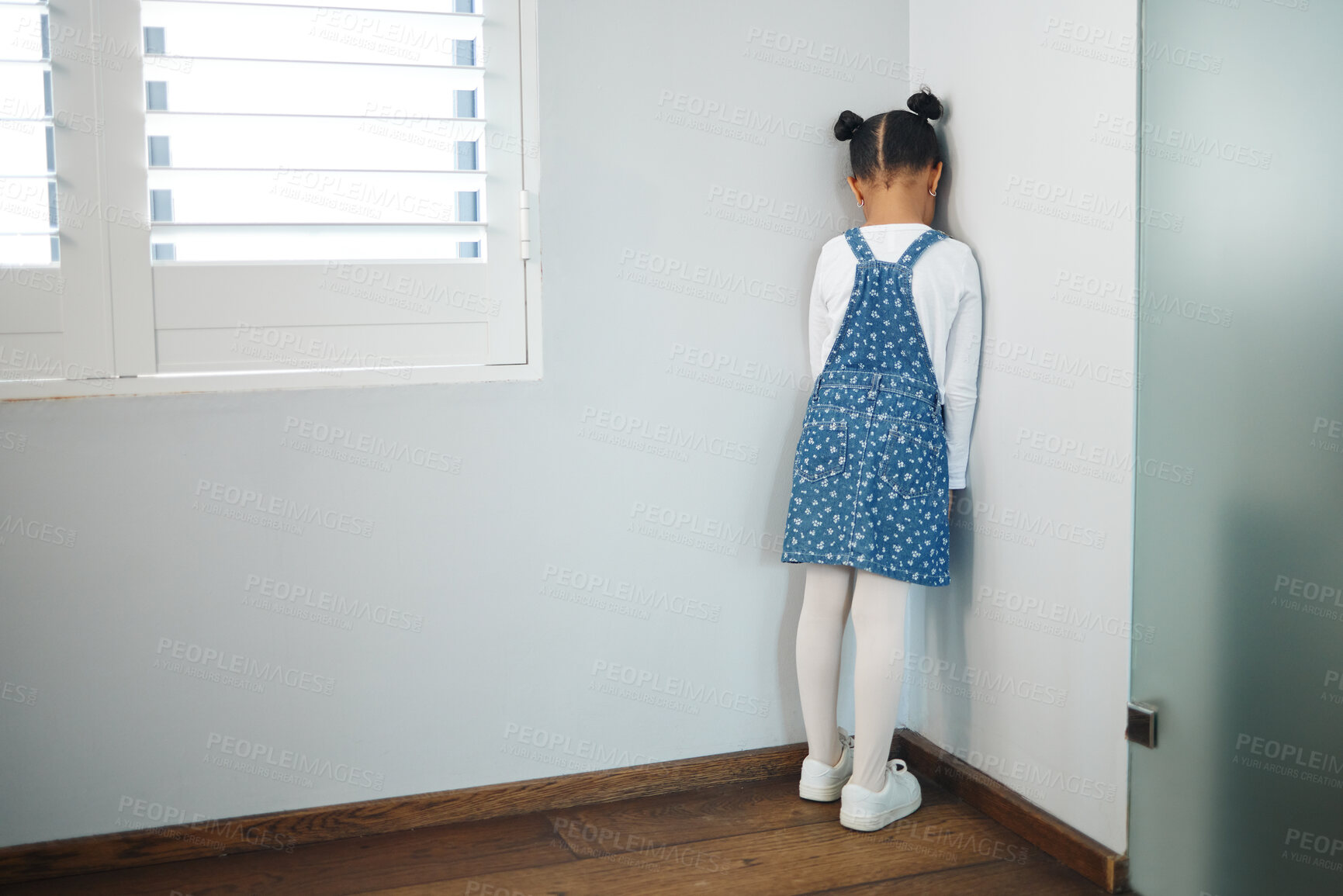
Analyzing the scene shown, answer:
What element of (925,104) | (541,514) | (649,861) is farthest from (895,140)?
(649,861)

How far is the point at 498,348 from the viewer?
1672 millimetres

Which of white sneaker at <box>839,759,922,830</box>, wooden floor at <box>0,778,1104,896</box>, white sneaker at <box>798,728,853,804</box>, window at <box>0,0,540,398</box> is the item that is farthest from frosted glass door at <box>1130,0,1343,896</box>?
window at <box>0,0,540,398</box>

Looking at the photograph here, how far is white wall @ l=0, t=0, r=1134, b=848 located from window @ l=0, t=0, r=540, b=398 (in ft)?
0.21

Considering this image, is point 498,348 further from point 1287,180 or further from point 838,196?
point 1287,180

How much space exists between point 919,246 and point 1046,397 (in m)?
0.33

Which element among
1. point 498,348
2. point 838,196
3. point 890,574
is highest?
point 838,196

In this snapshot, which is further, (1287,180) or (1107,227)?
(1107,227)

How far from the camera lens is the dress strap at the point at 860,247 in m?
1.64

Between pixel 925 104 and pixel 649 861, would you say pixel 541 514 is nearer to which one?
pixel 649 861

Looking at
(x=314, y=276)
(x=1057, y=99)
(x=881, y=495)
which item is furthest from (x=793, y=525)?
(x=314, y=276)

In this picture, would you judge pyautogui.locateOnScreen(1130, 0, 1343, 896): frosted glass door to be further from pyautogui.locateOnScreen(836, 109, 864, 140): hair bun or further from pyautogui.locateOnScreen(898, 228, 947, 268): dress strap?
pyautogui.locateOnScreen(836, 109, 864, 140): hair bun

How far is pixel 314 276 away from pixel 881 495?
1005 millimetres

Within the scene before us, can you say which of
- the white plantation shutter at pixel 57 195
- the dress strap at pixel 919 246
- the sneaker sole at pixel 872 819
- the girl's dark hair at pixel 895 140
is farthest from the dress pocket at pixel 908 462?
the white plantation shutter at pixel 57 195

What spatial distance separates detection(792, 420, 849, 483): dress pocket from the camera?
162 centimetres
